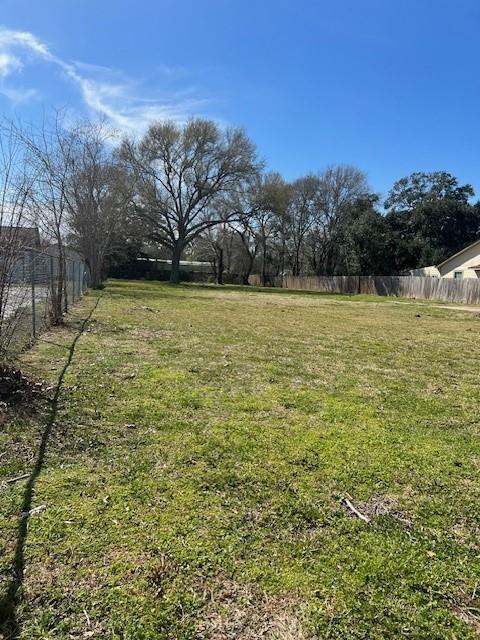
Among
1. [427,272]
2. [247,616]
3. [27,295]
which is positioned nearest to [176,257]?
[427,272]

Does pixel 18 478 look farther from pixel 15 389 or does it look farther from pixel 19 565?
pixel 15 389

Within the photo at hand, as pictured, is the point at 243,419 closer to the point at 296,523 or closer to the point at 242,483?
the point at 242,483

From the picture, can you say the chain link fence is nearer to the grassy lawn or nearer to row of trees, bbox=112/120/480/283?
the grassy lawn

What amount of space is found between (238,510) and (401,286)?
1322 inches

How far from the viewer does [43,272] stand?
25.4ft

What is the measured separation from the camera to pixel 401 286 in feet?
110

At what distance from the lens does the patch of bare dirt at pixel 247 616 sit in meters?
1.68

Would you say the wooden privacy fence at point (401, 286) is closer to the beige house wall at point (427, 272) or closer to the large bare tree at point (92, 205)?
the beige house wall at point (427, 272)

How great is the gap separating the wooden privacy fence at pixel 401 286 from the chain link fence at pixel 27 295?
76.6 feet

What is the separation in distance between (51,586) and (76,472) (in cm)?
100

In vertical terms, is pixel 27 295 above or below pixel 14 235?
below

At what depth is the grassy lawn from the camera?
176 centimetres

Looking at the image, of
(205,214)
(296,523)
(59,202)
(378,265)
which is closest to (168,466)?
(296,523)

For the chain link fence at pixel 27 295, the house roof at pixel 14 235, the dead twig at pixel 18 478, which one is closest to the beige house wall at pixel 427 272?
the chain link fence at pixel 27 295
